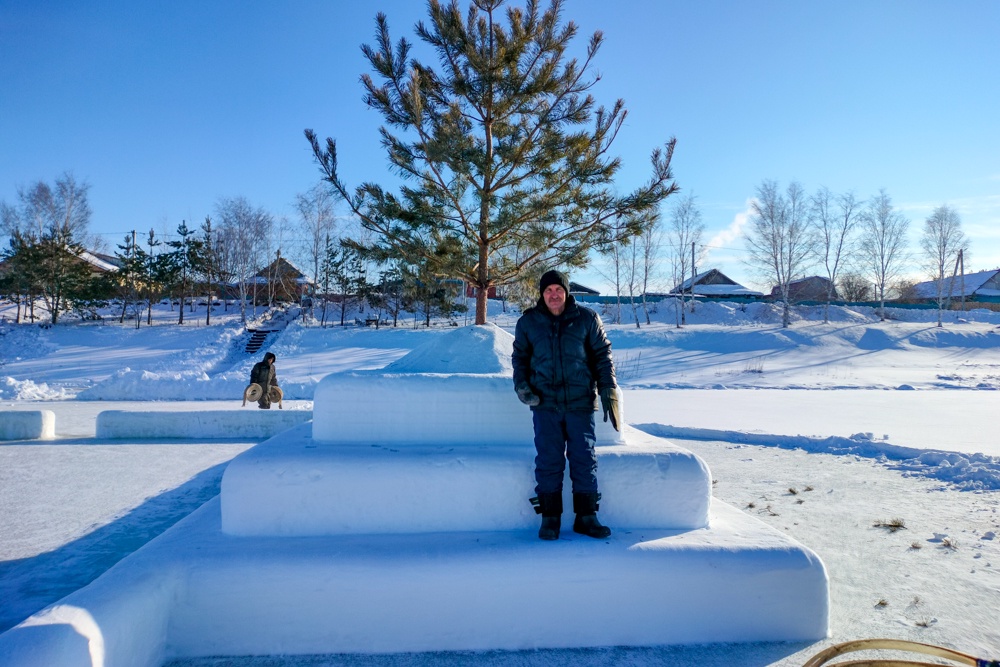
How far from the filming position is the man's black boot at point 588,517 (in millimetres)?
2842

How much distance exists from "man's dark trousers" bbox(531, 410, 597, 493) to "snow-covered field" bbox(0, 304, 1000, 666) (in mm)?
593

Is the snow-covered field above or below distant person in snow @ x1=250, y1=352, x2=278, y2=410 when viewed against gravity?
below

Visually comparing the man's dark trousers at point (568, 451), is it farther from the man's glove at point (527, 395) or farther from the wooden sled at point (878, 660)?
the wooden sled at point (878, 660)

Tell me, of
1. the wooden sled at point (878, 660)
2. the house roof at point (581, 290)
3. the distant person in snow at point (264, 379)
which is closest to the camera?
the wooden sled at point (878, 660)

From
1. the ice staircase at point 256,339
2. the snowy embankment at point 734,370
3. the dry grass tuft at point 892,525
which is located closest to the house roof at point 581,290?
the snowy embankment at point 734,370

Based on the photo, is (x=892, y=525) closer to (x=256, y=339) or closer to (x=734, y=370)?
(x=734, y=370)

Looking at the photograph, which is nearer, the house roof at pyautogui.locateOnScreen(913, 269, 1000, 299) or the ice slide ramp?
the ice slide ramp

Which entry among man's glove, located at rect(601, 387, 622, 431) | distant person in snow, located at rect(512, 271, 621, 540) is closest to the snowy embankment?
distant person in snow, located at rect(512, 271, 621, 540)

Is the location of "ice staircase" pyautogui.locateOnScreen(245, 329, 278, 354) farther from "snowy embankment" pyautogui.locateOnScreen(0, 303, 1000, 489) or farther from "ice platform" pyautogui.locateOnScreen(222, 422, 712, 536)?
"ice platform" pyautogui.locateOnScreen(222, 422, 712, 536)

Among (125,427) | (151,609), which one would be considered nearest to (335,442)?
(151,609)

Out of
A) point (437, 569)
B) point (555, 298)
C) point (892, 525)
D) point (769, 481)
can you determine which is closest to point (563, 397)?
point (555, 298)

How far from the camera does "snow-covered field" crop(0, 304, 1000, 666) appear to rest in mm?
2801

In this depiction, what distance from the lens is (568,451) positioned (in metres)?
2.89

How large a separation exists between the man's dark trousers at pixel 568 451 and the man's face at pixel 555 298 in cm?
55
